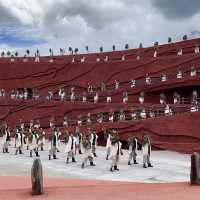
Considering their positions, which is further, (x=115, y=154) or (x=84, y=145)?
(x=84, y=145)

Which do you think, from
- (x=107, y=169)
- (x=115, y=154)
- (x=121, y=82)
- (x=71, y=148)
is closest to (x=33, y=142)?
(x=71, y=148)

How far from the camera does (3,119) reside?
40.8m

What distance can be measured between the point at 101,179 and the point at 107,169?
2450 mm

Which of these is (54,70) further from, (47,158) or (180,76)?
(47,158)

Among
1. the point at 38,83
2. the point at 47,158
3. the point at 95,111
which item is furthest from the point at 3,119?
the point at 47,158

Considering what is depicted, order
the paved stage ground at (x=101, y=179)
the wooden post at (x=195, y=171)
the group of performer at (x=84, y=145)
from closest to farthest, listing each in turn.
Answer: the paved stage ground at (x=101, y=179)
the wooden post at (x=195, y=171)
the group of performer at (x=84, y=145)

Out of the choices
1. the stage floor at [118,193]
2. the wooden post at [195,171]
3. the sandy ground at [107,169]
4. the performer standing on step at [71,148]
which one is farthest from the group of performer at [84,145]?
the wooden post at [195,171]

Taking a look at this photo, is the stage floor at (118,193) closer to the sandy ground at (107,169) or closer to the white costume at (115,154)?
the sandy ground at (107,169)

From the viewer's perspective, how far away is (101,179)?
56.0ft

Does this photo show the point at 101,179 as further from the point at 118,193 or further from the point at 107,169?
the point at 118,193

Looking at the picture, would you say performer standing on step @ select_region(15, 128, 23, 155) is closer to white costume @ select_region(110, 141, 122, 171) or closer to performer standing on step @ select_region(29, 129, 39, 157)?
performer standing on step @ select_region(29, 129, 39, 157)

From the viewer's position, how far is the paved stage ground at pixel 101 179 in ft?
36.8

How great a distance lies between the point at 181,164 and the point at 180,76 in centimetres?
1429

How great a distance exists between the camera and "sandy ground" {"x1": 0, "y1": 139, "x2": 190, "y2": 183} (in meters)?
17.5
